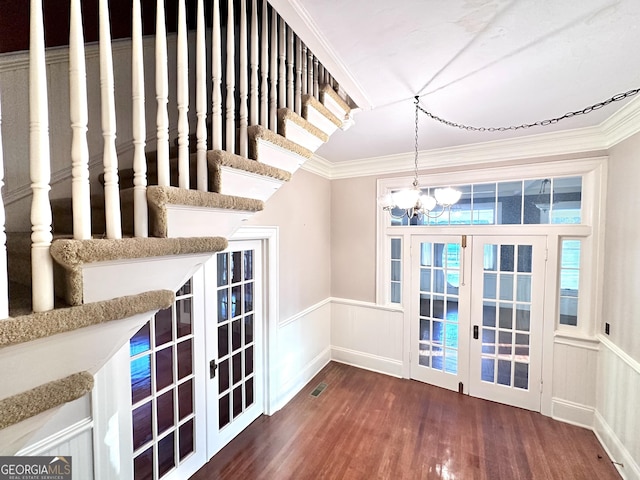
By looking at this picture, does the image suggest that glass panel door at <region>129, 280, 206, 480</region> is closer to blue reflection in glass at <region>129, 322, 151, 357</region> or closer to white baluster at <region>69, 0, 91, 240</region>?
blue reflection in glass at <region>129, 322, 151, 357</region>

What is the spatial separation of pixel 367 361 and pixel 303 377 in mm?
975

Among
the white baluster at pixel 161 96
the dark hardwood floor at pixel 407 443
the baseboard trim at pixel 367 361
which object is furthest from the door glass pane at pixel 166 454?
the baseboard trim at pixel 367 361

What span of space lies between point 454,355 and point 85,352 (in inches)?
146

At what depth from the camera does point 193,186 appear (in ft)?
3.69

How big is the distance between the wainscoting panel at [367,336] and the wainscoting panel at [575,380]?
5.35 ft

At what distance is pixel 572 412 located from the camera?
2.85m

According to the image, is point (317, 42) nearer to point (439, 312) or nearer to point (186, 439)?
point (186, 439)

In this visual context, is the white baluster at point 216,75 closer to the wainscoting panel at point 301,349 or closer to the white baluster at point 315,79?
the white baluster at point 315,79

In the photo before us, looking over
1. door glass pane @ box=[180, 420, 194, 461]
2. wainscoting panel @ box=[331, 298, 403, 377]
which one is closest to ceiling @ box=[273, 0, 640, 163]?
wainscoting panel @ box=[331, 298, 403, 377]

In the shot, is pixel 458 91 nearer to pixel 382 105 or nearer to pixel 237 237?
pixel 382 105

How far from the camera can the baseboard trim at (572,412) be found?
2.78 m

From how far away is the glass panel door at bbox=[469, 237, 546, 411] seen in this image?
3029 mm

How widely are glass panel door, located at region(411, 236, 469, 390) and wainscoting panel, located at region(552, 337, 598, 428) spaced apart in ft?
2.84

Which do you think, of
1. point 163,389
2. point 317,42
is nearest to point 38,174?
point 317,42
